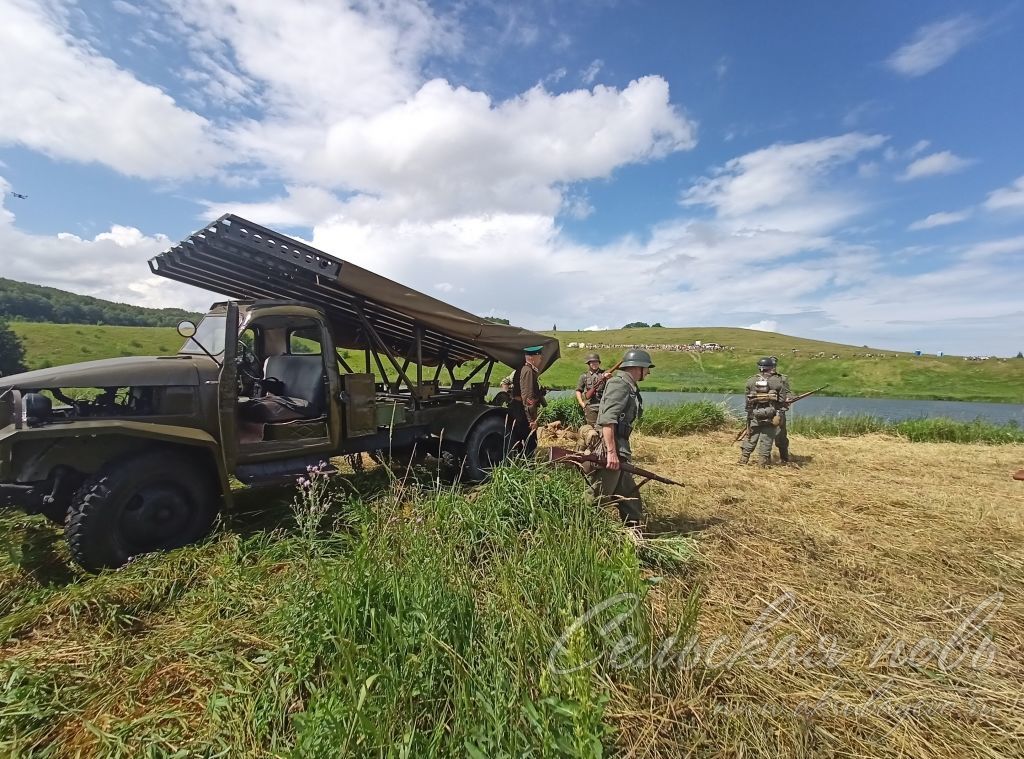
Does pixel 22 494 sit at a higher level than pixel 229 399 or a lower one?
lower

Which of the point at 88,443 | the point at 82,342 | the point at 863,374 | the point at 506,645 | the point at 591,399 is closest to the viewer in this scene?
the point at 506,645

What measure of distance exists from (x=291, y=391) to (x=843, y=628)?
5082 mm

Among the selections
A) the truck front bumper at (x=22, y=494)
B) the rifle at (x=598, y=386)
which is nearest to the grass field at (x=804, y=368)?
the rifle at (x=598, y=386)

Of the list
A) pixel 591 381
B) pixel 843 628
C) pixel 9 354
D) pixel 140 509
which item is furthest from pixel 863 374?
pixel 9 354

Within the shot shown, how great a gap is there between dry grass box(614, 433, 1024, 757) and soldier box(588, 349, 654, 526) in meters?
0.56

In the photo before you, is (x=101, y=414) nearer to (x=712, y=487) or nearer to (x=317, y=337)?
(x=317, y=337)

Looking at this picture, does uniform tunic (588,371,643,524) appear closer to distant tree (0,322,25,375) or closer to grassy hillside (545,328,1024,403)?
distant tree (0,322,25,375)

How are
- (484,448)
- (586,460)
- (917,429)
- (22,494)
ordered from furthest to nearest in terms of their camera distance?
(917,429)
(484,448)
(586,460)
(22,494)

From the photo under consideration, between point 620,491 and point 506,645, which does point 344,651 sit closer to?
point 506,645

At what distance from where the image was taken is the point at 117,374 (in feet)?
12.5

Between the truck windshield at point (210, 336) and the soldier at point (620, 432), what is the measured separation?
11.7 ft

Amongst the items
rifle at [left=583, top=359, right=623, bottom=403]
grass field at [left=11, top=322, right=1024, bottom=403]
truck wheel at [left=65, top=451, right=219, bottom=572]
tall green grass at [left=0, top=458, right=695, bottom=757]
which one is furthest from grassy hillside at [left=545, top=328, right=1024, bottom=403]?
tall green grass at [left=0, top=458, right=695, bottom=757]

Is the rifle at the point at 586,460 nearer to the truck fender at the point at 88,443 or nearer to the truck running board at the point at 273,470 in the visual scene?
the truck running board at the point at 273,470

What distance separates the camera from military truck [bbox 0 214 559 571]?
3.48m
